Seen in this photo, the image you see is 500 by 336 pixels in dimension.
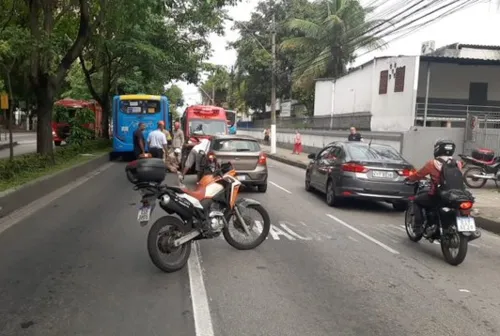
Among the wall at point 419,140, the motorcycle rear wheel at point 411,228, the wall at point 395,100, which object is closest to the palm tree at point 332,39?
the wall at point 395,100

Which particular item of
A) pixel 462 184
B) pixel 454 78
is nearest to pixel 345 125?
pixel 454 78

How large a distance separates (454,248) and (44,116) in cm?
1347

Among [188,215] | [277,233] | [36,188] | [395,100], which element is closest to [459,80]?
[395,100]

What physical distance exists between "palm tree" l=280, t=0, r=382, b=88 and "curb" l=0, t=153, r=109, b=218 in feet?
68.5

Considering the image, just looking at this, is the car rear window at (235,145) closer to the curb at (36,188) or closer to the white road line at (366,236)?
the white road line at (366,236)

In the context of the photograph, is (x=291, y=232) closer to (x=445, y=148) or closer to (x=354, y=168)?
(x=445, y=148)

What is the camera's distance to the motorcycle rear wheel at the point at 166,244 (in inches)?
227

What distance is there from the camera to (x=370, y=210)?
11023 mm

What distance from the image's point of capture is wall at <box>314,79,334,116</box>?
107 ft

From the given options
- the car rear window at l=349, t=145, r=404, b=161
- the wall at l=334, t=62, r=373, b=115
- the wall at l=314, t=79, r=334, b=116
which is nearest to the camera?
the car rear window at l=349, t=145, r=404, b=161

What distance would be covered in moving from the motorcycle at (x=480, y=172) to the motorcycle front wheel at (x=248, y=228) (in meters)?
9.60

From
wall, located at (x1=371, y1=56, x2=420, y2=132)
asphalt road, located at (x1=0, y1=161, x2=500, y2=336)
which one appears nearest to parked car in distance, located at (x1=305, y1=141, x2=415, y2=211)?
asphalt road, located at (x1=0, y1=161, x2=500, y2=336)

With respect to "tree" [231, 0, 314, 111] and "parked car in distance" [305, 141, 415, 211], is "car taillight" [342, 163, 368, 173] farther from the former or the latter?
"tree" [231, 0, 314, 111]

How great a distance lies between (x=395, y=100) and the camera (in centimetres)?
2308
